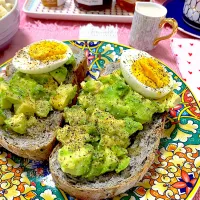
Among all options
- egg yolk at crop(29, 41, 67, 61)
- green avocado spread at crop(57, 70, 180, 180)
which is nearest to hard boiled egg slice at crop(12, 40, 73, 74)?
egg yolk at crop(29, 41, 67, 61)

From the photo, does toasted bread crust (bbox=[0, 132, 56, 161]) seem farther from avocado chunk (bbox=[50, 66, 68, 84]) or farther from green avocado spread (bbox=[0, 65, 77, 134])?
avocado chunk (bbox=[50, 66, 68, 84])

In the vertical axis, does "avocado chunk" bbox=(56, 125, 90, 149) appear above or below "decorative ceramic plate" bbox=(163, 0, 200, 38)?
below

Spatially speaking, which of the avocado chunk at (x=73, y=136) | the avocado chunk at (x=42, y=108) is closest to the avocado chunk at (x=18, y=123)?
the avocado chunk at (x=42, y=108)

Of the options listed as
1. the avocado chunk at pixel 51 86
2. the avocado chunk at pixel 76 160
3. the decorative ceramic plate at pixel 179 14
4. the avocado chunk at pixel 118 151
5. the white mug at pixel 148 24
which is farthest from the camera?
the decorative ceramic plate at pixel 179 14

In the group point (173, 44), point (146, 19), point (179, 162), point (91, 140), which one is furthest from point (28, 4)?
point (179, 162)

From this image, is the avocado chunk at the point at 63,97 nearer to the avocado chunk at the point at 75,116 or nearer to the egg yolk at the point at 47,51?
the avocado chunk at the point at 75,116

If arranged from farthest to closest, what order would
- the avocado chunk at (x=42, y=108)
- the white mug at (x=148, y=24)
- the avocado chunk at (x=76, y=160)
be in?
the white mug at (x=148, y=24) → the avocado chunk at (x=42, y=108) → the avocado chunk at (x=76, y=160)

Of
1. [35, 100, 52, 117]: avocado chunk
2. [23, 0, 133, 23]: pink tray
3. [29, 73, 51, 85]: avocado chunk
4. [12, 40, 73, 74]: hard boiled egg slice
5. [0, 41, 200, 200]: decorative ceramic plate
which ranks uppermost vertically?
[12, 40, 73, 74]: hard boiled egg slice
